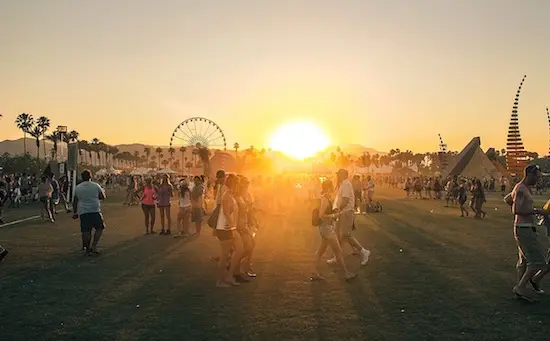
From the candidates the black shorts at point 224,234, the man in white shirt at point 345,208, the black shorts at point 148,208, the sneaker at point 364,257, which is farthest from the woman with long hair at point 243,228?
the black shorts at point 148,208

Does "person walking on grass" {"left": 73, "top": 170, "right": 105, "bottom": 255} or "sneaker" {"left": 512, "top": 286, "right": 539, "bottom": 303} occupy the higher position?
"person walking on grass" {"left": 73, "top": 170, "right": 105, "bottom": 255}

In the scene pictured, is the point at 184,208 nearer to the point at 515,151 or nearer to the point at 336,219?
the point at 336,219

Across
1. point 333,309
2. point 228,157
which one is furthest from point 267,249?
point 228,157

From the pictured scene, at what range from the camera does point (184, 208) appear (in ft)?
51.4

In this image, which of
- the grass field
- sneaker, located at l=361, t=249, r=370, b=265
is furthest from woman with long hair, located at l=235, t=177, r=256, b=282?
sneaker, located at l=361, t=249, r=370, b=265

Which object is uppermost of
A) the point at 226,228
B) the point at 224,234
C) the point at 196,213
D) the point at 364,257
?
the point at 226,228

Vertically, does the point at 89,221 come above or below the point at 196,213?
above

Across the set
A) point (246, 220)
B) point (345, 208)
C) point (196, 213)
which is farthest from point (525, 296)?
point (196, 213)

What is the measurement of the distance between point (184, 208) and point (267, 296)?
27.2ft

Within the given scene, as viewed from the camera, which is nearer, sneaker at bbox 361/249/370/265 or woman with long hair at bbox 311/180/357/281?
woman with long hair at bbox 311/180/357/281

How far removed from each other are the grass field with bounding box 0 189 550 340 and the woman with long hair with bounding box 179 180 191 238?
75.9 inches

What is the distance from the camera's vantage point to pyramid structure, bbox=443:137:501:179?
196ft

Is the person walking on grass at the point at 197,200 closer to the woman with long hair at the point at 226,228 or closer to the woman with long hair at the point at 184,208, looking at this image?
the woman with long hair at the point at 184,208

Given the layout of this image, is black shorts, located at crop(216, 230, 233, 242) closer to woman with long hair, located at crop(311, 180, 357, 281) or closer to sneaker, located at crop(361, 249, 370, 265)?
woman with long hair, located at crop(311, 180, 357, 281)
